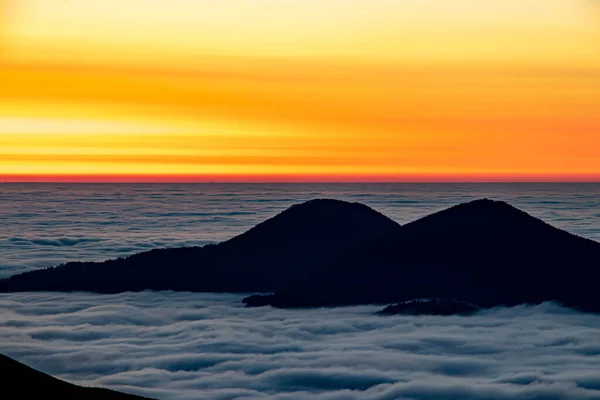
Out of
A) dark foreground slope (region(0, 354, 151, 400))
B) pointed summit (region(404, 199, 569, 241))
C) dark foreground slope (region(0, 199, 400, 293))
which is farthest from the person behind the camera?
dark foreground slope (region(0, 199, 400, 293))

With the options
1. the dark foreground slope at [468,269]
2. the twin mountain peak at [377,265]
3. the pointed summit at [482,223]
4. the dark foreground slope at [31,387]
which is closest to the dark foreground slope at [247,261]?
the twin mountain peak at [377,265]

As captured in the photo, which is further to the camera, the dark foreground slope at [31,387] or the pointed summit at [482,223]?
the pointed summit at [482,223]

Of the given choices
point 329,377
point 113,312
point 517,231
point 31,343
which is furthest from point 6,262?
point 329,377

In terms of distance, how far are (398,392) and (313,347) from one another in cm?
724

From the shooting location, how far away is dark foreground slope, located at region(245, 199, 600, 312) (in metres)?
40.8

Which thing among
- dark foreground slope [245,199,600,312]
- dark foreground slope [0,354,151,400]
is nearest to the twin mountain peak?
dark foreground slope [245,199,600,312]

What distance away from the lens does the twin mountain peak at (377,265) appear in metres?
41.4

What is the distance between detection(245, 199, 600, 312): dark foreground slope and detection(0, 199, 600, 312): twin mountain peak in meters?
0.05

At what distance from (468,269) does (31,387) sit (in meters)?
26.6

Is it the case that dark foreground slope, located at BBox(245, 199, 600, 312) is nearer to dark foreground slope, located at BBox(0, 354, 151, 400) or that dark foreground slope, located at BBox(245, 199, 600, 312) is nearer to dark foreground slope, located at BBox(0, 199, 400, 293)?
dark foreground slope, located at BBox(0, 199, 400, 293)

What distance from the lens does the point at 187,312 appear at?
4259 centimetres

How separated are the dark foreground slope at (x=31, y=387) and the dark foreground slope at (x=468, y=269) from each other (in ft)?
75.6

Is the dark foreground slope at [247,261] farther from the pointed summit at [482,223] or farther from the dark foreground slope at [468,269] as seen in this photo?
the pointed summit at [482,223]

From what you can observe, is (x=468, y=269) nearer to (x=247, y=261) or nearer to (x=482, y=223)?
(x=482, y=223)
